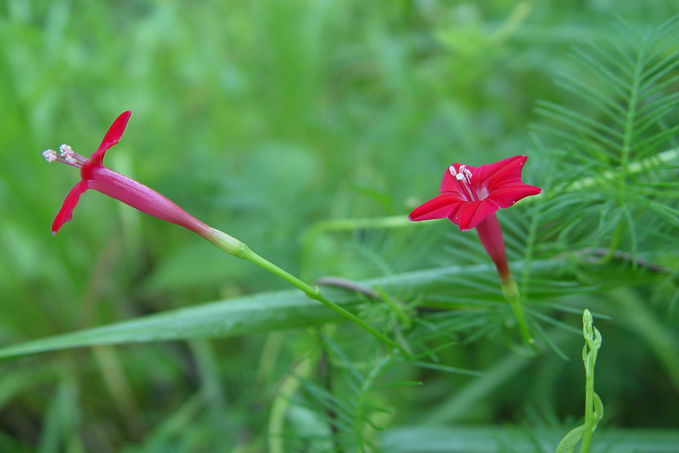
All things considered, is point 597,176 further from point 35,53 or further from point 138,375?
point 35,53

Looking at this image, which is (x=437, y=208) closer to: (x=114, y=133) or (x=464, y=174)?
(x=464, y=174)

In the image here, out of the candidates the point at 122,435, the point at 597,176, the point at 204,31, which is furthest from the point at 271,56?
the point at 597,176

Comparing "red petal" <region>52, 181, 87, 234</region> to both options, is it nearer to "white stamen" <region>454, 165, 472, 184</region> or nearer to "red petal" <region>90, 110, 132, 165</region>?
"red petal" <region>90, 110, 132, 165</region>

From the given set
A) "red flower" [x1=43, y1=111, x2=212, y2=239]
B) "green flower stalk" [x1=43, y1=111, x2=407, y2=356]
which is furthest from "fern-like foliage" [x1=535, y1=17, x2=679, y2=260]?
"red flower" [x1=43, y1=111, x2=212, y2=239]

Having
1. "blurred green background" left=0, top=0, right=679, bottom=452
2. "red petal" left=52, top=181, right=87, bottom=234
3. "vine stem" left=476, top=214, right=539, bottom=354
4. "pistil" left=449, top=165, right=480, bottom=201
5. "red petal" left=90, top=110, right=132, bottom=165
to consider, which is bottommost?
"vine stem" left=476, top=214, right=539, bottom=354

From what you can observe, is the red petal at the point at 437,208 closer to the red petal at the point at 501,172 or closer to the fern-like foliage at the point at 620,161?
the red petal at the point at 501,172

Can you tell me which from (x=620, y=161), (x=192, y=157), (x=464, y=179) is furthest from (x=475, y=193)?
(x=192, y=157)

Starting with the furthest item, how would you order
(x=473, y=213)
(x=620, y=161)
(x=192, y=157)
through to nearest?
(x=192, y=157)
(x=620, y=161)
(x=473, y=213)

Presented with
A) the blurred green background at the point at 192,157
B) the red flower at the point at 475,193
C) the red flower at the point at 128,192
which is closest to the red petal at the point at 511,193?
the red flower at the point at 475,193
